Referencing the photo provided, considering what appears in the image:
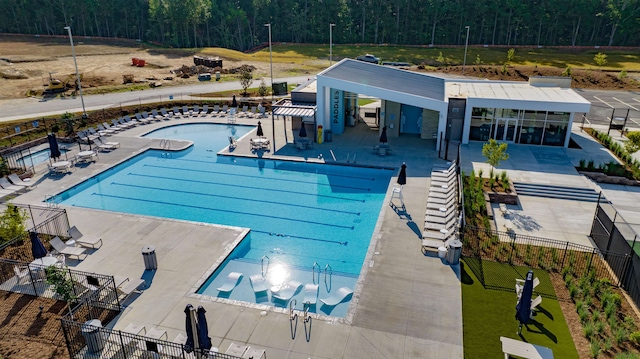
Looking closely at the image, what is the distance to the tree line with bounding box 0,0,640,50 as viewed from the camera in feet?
273

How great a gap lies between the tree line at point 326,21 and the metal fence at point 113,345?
84.5m

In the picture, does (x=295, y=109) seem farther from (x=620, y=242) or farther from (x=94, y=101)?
(x=94, y=101)

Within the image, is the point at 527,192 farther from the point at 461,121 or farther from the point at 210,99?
the point at 210,99

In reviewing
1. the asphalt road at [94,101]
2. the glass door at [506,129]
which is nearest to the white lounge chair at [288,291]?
the glass door at [506,129]

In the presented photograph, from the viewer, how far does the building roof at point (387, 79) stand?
101 ft

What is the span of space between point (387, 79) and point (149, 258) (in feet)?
Answer: 73.9

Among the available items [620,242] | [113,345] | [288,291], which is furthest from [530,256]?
[113,345]

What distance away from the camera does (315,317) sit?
14523 millimetres

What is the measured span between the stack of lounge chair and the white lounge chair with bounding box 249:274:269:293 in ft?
21.9

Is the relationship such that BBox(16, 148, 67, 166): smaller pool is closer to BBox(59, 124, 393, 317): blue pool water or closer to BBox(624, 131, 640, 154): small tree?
BBox(59, 124, 393, 317): blue pool water

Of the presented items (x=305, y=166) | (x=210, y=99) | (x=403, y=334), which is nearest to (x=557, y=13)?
(x=210, y=99)

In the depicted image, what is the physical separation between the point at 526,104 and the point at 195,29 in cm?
7800

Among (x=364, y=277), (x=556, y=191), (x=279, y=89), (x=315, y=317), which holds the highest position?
(x=279, y=89)

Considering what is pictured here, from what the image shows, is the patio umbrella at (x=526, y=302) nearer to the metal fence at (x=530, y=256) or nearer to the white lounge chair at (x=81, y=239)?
the metal fence at (x=530, y=256)
